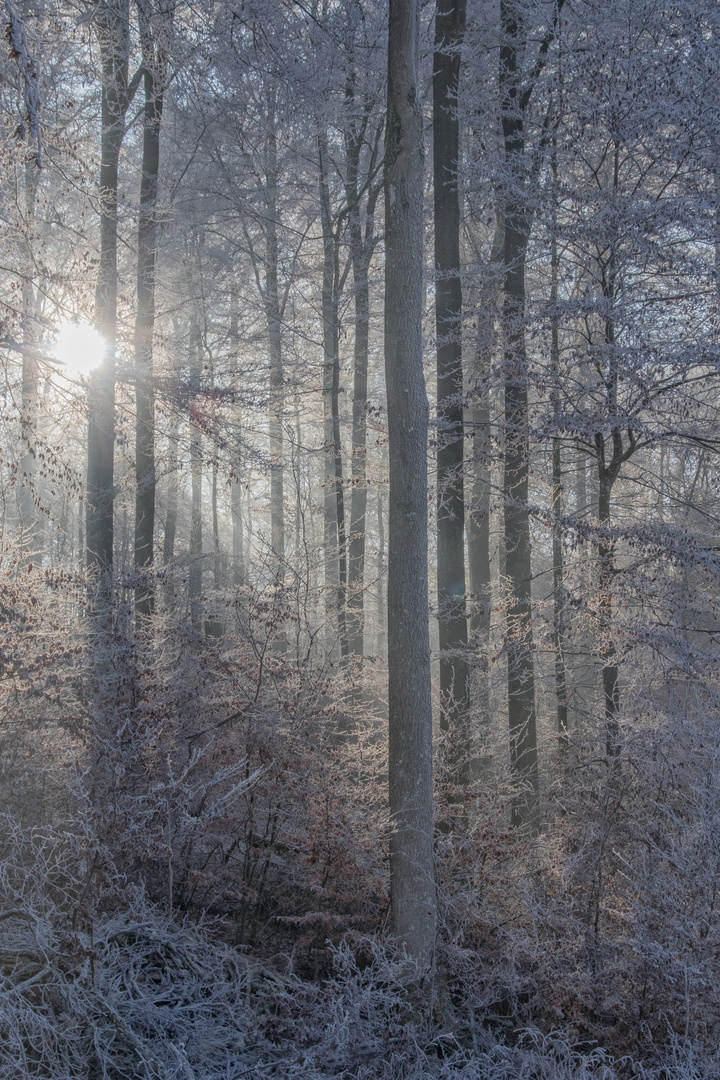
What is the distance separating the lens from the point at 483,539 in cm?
1363

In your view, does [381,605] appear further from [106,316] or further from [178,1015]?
[178,1015]

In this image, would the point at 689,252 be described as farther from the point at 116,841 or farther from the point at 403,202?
the point at 116,841

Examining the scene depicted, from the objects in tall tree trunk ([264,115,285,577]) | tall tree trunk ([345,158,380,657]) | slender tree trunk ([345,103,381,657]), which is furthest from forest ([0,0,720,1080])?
tall tree trunk ([345,158,380,657])

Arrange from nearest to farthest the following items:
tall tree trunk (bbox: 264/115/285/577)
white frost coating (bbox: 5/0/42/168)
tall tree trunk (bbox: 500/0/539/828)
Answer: white frost coating (bbox: 5/0/42/168) → tall tree trunk (bbox: 500/0/539/828) → tall tree trunk (bbox: 264/115/285/577)

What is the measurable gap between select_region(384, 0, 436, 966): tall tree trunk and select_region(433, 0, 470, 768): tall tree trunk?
205 cm

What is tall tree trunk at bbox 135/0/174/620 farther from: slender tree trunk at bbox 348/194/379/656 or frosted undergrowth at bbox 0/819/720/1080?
frosted undergrowth at bbox 0/819/720/1080

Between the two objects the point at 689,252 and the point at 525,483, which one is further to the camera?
the point at 525,483

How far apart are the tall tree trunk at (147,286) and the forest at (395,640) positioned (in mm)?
83

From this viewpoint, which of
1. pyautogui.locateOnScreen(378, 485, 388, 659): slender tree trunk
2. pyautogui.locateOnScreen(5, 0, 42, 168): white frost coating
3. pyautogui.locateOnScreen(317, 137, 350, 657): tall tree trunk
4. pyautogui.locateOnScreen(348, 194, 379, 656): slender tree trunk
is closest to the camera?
pyautogui.locateOnScreen(5, 0, 42, 168): white frost coating

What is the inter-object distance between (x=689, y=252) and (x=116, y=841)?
8.85 metres

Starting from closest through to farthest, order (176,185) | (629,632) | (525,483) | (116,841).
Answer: (116,841), (629,632), (525,483), (176,185)

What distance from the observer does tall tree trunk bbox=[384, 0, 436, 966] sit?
7.00m

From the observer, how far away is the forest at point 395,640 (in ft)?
18.2

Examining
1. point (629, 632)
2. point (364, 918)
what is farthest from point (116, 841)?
point (629, 632)
